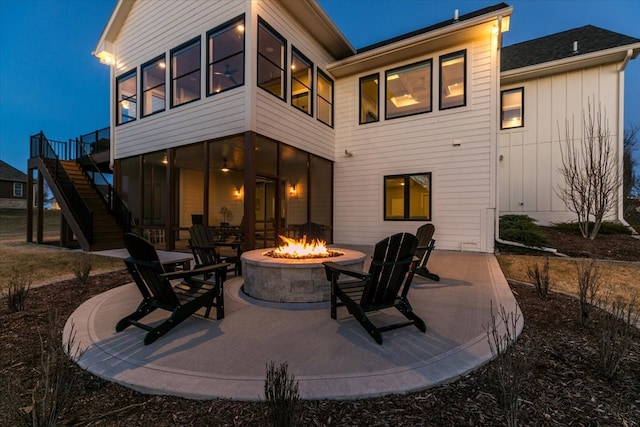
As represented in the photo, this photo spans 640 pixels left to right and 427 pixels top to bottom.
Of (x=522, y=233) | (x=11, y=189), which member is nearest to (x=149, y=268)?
(x=522, y=233)

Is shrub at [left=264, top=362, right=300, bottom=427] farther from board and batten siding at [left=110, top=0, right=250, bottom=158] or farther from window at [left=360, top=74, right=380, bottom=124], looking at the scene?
window at [left=360, top=74, right=380, bottom=124]

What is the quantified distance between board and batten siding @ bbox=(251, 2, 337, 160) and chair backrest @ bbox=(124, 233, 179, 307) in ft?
16.4

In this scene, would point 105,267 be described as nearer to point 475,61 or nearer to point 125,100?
point 125,100

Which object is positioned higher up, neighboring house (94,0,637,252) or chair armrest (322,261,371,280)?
neighboring house (94,0,637,252)

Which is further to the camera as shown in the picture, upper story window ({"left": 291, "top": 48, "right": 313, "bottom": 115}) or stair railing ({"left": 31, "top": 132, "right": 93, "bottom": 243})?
stair railing ({"left": 31, "top": 132, "right": 93, "bottom": 243})

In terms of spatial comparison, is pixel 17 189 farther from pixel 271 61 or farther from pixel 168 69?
pixel 271 61

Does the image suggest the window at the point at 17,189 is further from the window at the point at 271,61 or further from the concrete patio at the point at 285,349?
the concrete patio at the point at 285,349

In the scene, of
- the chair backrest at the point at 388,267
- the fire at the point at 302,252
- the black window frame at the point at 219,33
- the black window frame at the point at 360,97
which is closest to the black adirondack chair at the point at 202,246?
Answer: the fire at the point at 302,252

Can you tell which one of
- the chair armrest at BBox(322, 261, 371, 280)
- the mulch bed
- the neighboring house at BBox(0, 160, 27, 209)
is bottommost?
the mulch bed

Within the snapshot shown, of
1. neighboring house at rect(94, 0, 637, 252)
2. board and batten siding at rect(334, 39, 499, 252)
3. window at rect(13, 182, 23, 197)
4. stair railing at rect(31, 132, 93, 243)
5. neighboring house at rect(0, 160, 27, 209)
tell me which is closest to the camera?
neighboring house at rect(94, 0, 637, 252)

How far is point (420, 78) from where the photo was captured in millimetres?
9664

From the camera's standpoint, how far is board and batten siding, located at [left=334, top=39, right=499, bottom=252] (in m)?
8.55

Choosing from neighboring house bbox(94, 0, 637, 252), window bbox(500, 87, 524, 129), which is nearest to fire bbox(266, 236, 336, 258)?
neighboring house bbox(94, 0, 637, 252)

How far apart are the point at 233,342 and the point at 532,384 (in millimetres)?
2449
